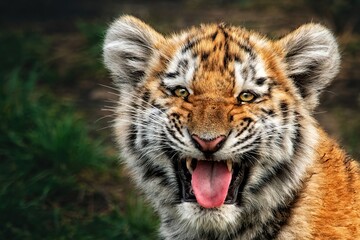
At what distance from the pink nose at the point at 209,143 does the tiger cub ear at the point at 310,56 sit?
700 millimetres

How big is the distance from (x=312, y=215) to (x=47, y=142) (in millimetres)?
2824

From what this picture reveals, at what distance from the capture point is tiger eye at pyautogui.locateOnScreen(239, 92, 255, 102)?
418 cm

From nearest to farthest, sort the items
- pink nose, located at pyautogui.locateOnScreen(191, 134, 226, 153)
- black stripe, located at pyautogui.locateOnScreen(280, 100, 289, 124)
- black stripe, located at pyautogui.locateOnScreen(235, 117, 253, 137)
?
pink nose, located at pyautogui.locateOnScreen(191, 134, 226, 153), black stripe, located at pyautogui.locateOnScreen(235, 117, 253, 137), black stripe, located at pyautogui.locateOnScreen(280, 100, 289, 124)

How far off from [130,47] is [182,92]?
0.58 metres

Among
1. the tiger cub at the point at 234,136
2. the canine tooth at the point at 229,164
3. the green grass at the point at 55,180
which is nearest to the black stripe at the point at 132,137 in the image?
the tiger cub at the point at 234,136

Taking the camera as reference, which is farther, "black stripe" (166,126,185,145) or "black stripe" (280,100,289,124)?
"black stripe" (280,100,289,124)

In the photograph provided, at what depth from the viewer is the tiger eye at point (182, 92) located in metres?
4.21

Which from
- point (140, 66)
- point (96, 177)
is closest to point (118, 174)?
point (96, 177)

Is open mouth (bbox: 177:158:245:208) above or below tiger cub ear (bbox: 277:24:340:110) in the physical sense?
below

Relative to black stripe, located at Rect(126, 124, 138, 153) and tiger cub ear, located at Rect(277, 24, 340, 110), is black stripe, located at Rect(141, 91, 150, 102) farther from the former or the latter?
tiger cub ear, located at Rect(277, 24, 340, 110)

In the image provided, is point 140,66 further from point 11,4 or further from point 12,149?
point 11,4

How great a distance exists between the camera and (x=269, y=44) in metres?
4.52

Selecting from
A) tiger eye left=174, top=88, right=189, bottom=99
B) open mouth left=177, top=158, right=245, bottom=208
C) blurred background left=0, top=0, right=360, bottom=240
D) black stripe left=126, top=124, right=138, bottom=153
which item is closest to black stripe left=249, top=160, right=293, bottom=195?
open mouth left=177, top=158, right=245, bottom=208

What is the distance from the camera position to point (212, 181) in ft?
13.5
